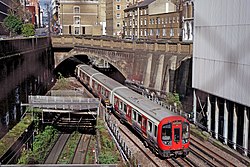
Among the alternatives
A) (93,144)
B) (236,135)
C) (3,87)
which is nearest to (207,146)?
(236,135)

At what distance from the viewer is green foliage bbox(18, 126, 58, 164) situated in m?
22.3

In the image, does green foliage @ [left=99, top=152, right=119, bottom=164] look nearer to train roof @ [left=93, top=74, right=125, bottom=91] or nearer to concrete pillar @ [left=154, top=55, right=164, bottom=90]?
train roof @ [left=93, top=74, right=125, bottom=91]

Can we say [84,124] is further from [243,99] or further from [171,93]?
[243,99]

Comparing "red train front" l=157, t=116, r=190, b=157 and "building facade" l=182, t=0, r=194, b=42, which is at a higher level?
"building facade" l=182, t=0, r=194, b=42

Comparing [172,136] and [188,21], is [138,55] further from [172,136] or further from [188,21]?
[172,136]

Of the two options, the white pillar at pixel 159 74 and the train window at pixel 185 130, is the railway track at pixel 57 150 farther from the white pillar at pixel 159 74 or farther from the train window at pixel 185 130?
the white pillar at pixel 159 74

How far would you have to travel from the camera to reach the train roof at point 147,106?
1979cm

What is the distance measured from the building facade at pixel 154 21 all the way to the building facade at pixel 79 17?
6.44m

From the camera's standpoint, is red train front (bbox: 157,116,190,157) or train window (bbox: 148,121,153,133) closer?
red train front (bbox: 157,116,190,157)

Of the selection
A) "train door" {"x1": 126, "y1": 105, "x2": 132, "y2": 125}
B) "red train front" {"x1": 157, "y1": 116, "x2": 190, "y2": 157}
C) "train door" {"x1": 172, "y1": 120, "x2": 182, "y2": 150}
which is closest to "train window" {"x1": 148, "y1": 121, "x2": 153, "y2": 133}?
"red train front" {"x1": 157, "y1": 116, "x2": 190, "y2": 157}

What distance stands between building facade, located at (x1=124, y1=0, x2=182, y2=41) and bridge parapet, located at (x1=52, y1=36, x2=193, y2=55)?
484 inches

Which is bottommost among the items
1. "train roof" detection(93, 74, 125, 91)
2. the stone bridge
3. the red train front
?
the red train front

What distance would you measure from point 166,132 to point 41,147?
10251 mm

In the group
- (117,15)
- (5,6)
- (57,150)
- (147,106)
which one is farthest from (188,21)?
(117,15)
